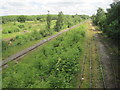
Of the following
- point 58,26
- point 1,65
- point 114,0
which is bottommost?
point 1,65

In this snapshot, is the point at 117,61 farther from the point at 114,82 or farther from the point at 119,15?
the point at 119,15

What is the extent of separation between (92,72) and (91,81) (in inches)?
83.7

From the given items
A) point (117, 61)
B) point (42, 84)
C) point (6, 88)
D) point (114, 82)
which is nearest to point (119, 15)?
point (117, 61)

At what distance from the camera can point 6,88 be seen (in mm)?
10648

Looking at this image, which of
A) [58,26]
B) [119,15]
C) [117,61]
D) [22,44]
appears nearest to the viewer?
[117,61]

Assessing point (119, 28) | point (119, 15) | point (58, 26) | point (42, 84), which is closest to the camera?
point (42, 84)

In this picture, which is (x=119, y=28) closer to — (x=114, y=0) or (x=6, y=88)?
(x=114, y=0)

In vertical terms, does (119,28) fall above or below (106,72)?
above

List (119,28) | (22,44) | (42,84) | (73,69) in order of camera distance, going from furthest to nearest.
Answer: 1. (22,44)
2. (119,28)
3. (73,69)
4. (42,84)

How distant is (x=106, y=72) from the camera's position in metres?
15.4

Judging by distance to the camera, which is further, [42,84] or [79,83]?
[79,83]

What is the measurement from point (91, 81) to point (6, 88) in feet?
24.1

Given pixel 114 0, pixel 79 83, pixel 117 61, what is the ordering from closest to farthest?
pixel 79 83 < pixel 117 61 < pixel 114 0

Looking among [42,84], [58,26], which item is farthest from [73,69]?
[58,26]
